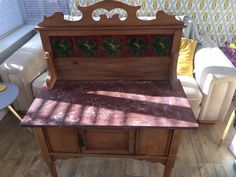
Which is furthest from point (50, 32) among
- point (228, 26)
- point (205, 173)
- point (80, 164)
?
point (228, 26)

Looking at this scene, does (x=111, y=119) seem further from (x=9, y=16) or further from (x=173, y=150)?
(x=9, y=16)

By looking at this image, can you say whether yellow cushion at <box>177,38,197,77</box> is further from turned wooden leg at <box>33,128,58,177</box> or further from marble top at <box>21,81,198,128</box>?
turned wooden leg at <box>33,128,58,177</box>

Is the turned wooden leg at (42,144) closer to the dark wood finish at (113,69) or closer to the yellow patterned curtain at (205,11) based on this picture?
the dark wood finish at (113,69)

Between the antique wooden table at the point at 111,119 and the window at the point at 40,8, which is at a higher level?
the window at the point at 40,8

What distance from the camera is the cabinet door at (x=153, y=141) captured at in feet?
3.42

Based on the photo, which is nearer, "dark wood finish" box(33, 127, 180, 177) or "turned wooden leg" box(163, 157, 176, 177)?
"dark wood finish" box(33, 127, 180, 177)

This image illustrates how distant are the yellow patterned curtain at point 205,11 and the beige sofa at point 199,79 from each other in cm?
43

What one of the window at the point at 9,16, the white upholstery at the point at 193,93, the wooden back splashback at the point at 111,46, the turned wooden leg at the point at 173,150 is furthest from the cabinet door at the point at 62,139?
the window at the point at 9,16

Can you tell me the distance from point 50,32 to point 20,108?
3.73 feet

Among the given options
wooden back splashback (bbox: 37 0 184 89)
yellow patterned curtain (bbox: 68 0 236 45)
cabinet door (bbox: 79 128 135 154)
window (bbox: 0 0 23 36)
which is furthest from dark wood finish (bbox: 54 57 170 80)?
window (bbox: 0 0 23 36)

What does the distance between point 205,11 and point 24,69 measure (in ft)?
6.30

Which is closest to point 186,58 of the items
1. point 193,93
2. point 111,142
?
point 193,93

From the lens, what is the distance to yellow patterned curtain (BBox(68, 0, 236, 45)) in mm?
2152

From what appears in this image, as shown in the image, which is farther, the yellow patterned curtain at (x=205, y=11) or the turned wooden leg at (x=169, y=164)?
the yellow patterned curtain at (x=205, y=11)
